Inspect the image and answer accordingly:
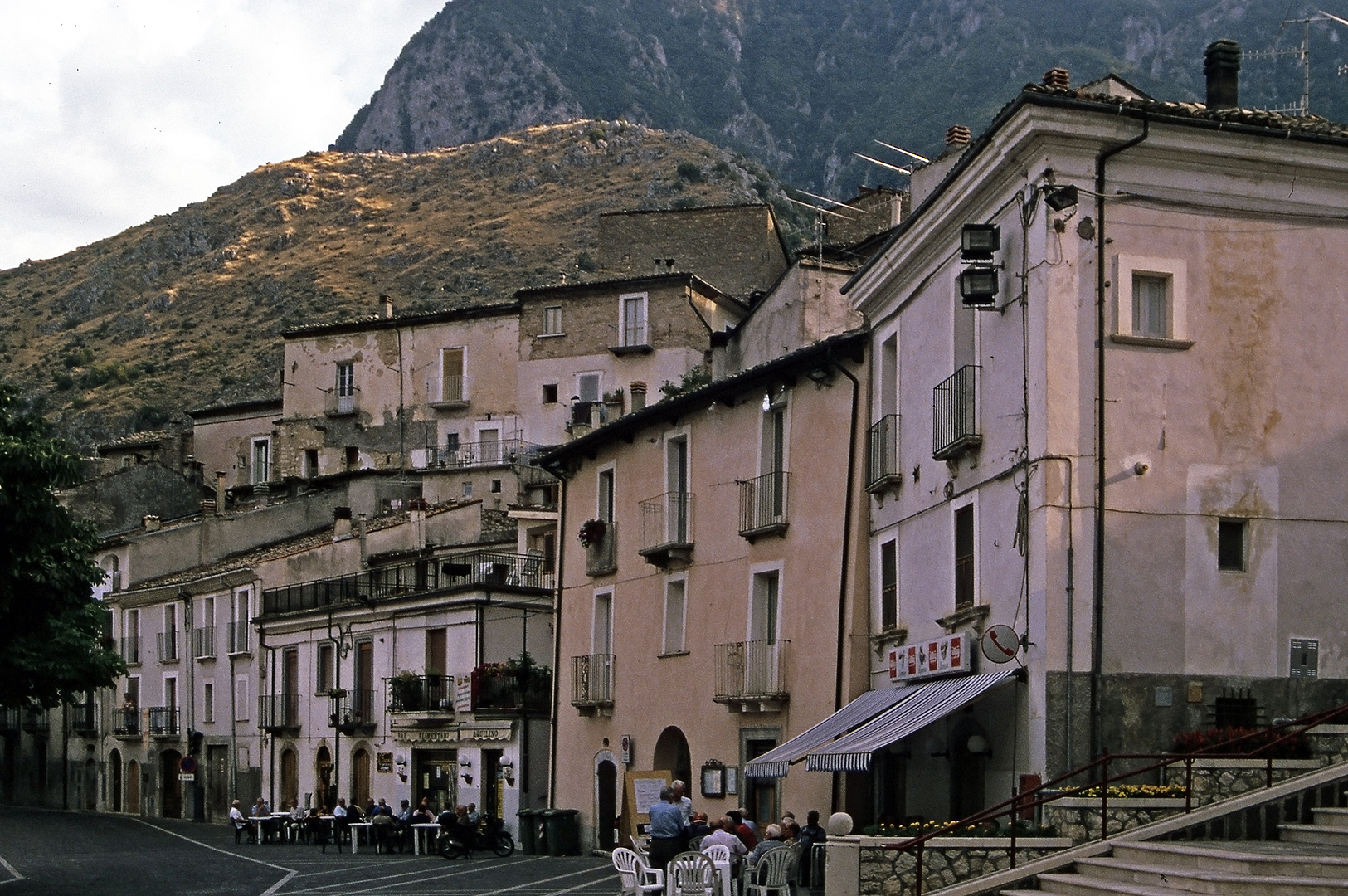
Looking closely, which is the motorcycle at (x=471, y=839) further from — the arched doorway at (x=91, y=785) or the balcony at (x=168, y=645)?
the arched doorway at (x=91, y=785)

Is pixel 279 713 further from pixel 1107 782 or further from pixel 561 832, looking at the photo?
pixel 1107 782

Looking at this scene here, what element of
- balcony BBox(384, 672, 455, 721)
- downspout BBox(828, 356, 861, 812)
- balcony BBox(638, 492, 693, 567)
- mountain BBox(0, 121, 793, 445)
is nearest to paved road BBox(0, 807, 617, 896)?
balcony BBox(384, 672, 455, 721)

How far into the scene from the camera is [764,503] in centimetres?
3014

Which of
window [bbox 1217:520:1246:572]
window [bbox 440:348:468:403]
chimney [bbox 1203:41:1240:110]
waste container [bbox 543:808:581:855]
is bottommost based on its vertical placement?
waste container [bbox 543:808:581:855]

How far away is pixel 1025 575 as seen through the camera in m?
20.8

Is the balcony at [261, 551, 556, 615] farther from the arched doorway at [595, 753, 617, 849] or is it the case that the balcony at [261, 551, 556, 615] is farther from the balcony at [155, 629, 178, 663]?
the balcony at [155, 629, 178, 663]

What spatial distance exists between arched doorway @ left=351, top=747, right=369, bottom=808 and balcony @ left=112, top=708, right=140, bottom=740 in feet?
59.9

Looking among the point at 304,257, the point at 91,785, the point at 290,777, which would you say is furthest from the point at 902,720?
the point at 304,257

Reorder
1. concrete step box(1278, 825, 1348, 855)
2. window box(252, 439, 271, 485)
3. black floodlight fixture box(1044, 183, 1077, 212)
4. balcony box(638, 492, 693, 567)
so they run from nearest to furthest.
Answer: concrete step box(1278, 825, 1348, 855) < black floodlight fixture box(1044, 183, 1077, 212) < balcony box(638, 492, 693, 567) < window box(252, 439, 271, 485)

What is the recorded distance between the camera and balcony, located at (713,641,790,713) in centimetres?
2923

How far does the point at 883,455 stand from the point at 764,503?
387 centimetres

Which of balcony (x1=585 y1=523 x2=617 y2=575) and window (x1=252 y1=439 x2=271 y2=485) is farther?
window (x1=252 y1=439 x2=271 y2=485)

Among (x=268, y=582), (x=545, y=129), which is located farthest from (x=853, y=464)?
(x=545, y=129)

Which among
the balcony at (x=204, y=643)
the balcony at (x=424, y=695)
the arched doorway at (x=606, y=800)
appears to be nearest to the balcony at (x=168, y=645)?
the balcony at (x=204, y=643)
